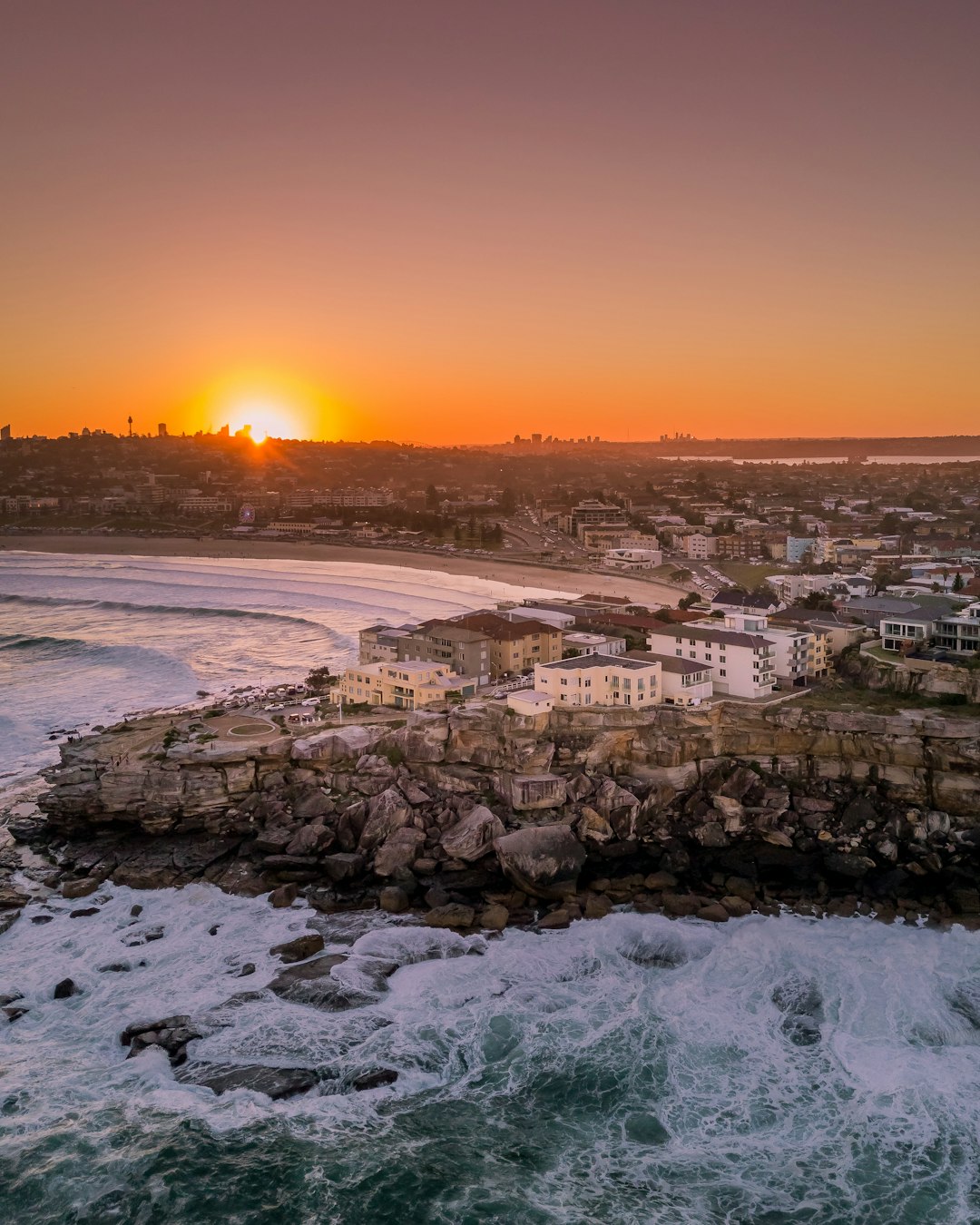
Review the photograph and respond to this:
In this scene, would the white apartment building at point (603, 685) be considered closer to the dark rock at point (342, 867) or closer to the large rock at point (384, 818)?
the large rock at point (384, 818)

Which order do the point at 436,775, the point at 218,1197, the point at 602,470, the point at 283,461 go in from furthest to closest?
1. the point at 602,470
2. the point at 283,461
3. the point at 436,775
4. the point at 218,1197

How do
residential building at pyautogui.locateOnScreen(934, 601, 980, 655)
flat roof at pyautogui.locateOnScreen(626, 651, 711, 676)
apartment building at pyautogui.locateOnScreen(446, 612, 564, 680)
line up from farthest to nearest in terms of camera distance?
apartment building at pyautogui.locateOnScreen(446, 612, 564, 680)
residential building at pyautogui.locateOnScreen(934, 601, 980, 655)
flat roof at pyautogui.locateOnScreen(626, 651, 711, 676)

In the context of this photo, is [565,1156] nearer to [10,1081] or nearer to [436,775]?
[10,1081]

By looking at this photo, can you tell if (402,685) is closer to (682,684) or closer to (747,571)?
(682,684)

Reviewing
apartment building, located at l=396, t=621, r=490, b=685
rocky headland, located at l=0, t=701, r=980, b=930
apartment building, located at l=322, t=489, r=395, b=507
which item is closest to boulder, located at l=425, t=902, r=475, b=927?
rocky headland, located at l=0, t=701, r=980, b=930

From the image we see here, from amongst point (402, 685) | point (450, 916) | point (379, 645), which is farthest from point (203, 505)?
point (450, 916)

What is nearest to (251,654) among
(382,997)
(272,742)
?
(272,742)

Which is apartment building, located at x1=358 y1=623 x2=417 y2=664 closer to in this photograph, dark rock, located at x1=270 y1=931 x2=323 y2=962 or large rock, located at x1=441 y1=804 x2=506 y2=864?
large rock, located at x1=441 y1=804 x2=506 y2=864
